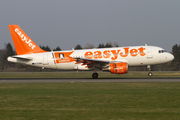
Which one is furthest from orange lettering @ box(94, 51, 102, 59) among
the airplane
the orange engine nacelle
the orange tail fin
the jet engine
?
the orange tail fin

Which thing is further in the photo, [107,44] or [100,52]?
[107,44]

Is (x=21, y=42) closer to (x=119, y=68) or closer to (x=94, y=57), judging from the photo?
(x=94, y=57)

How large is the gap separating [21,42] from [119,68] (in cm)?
1558

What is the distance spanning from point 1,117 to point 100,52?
24168 mm

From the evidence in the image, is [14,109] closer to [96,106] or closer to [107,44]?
[96,106]

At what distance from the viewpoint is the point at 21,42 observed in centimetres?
3550

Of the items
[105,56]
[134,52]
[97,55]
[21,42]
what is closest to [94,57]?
[97,55]

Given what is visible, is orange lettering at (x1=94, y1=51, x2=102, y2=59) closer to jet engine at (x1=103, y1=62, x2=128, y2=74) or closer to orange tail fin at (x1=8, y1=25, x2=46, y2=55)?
jet engine at (x1=103, y1=62, x2=128, y2=74)

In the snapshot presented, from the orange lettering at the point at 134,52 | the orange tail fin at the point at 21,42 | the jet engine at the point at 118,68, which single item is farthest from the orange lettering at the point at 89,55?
the orange tail fin at the point at 21,42

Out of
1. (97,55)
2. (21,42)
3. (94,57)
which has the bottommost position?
(94,57)

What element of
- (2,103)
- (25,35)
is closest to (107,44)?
(25,35)

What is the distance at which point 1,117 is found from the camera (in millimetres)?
9633

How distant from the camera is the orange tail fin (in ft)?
116

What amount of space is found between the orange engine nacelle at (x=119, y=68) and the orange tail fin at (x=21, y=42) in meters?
12.1
